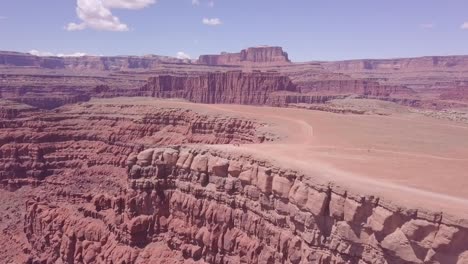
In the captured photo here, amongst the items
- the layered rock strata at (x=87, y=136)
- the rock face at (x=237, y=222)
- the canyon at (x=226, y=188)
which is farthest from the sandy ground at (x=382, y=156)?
the layered rock strata at (x=87, y=136)

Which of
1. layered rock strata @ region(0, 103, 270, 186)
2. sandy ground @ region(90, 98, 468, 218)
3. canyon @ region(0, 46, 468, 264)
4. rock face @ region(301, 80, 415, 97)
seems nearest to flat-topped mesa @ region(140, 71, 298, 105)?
rock face @ region(301, 80, 415, 97)

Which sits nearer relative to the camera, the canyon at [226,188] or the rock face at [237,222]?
the rock face at [237,222]

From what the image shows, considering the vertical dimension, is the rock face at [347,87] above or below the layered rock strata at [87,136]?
above

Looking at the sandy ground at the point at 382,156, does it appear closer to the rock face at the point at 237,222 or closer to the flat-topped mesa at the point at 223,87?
the rock face at the point at 237,222

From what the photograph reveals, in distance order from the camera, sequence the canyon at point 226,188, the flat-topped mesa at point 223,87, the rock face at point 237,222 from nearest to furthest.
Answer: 1. the rock face at point 237,222
2. the canyon at point 226,188
3. the flat-topped mesa at point 223,87

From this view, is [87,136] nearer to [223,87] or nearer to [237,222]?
[237,222]

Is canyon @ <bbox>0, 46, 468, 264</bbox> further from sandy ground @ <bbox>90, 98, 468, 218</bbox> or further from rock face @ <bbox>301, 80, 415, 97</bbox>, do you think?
rock face @ <bbox>301, 80, 415, 97</bbox>

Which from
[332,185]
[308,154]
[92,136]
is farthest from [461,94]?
[332,185]
